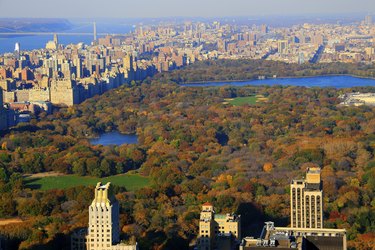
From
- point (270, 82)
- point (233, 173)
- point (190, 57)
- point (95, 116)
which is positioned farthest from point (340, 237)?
point (190, 57)

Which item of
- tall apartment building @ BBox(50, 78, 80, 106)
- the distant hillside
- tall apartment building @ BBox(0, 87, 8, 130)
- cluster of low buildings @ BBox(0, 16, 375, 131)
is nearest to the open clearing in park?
tall apartment building @ BBox(50, 78, 80, 106)

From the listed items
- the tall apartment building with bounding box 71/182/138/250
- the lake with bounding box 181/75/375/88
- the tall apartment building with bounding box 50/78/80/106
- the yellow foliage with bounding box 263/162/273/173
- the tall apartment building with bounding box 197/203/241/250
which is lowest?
the lake with bounding box 181/75/375/88

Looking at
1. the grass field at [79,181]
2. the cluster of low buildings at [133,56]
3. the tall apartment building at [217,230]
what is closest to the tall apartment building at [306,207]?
the tall apartment building at [217,230]

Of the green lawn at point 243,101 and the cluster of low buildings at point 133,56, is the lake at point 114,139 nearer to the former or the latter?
the cluster of low buildings at point 133,56

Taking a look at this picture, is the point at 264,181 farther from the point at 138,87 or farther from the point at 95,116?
the point at 138,87

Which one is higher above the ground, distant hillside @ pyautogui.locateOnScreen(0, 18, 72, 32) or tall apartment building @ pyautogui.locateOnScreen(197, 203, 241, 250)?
tall apartment building @ pyautogui.locateOnScreen(197, 203, 241, 250)

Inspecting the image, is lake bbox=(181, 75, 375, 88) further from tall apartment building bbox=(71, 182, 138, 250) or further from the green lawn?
tall apartment building bbox=(71, 182, 138, 250)
